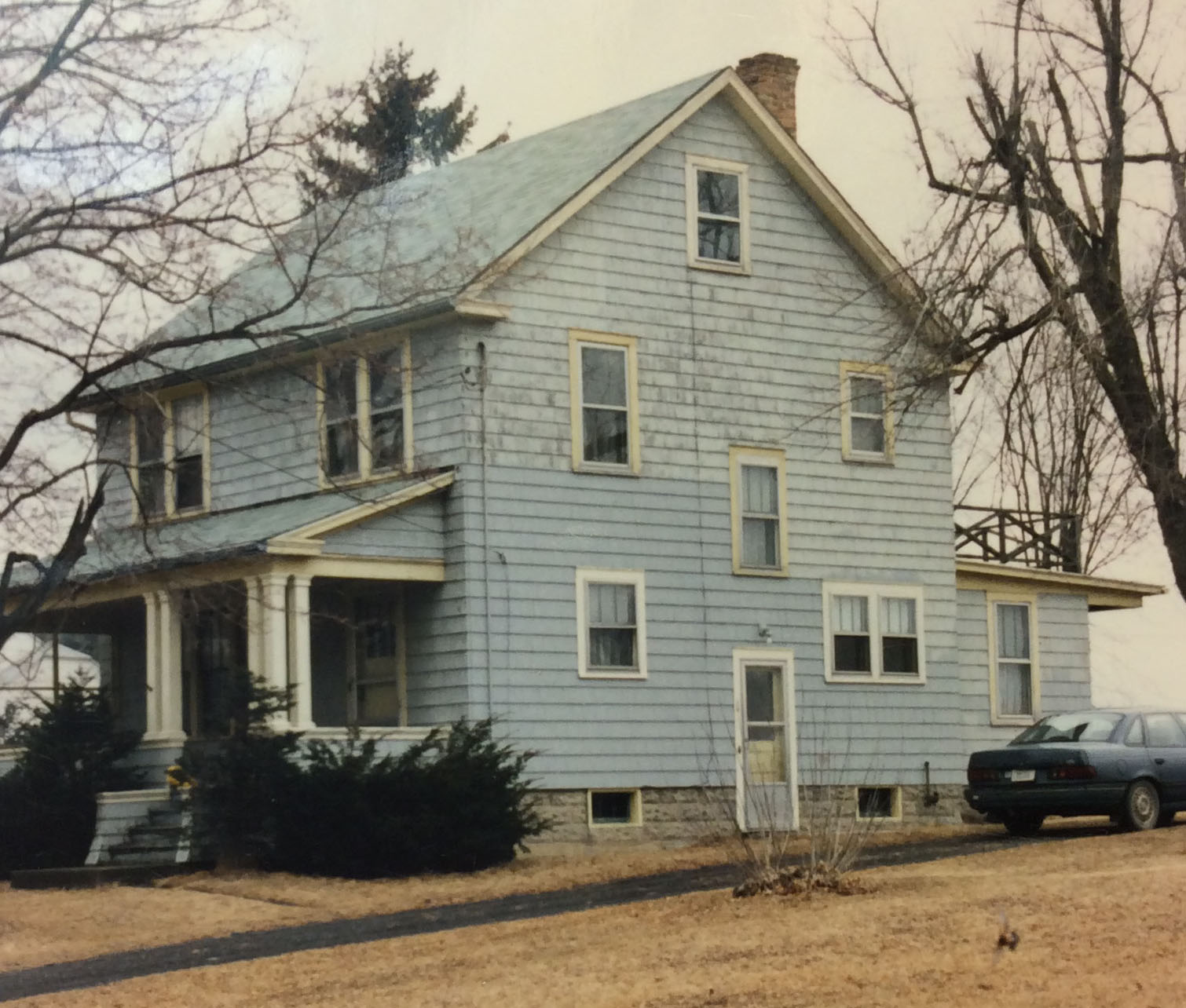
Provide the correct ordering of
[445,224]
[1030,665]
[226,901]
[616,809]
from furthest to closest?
[1030,665]
[445,224]
[616,809]
[226,901]

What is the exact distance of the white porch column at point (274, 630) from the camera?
25.0 m

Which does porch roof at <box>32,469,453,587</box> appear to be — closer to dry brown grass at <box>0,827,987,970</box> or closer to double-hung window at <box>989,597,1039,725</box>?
dry brown grass at <box>0,827,987,970</box>

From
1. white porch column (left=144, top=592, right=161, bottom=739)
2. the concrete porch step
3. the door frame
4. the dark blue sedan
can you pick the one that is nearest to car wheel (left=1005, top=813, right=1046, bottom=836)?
the dark blue sedan

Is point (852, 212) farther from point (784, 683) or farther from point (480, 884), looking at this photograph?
point (480, 884)

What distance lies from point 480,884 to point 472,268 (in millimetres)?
6950

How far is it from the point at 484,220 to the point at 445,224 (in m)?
1.30

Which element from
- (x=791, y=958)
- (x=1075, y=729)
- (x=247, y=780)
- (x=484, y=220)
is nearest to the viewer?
(x=791, y=958)

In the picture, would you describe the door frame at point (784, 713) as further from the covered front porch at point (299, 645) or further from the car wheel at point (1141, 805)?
the car wheel at point (1141, 805)

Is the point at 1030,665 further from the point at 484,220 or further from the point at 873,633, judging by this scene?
the point at 484,220

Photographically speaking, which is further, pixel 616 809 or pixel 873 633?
pixel 873 633

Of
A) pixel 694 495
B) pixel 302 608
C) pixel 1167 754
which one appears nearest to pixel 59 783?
pixel 302 608

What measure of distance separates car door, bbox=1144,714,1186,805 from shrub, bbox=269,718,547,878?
25.1 ft

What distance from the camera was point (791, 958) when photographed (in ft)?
49.9

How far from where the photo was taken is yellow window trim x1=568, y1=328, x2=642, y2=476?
89.5 feet
